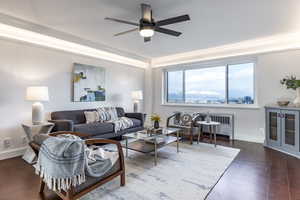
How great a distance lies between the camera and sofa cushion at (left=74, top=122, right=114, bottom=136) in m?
3.46

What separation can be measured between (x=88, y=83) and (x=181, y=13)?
295 cm

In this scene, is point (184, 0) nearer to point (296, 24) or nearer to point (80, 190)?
point (296, 24)

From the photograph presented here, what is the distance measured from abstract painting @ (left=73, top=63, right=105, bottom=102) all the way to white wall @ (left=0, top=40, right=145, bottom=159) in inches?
5.0

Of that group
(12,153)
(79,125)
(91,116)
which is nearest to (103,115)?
(91,116)

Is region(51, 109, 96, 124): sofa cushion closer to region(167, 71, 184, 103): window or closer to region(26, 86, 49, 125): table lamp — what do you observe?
region(26, 86, 49, 125): table lamp

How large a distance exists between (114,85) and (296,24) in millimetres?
4566

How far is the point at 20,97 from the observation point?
3.38 m

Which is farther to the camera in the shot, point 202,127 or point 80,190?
point 202,127

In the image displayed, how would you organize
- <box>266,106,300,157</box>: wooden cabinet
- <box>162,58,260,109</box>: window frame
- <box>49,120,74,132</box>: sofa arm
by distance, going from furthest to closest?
<box>162,58,260,109</box>: window frame
<box>266,106,300,157</box>: wooden cabinet
<box>49,120,74,132</box>: sofa arm

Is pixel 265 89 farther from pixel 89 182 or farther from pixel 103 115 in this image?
pixel 89 182

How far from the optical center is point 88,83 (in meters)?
Answer: 4.53

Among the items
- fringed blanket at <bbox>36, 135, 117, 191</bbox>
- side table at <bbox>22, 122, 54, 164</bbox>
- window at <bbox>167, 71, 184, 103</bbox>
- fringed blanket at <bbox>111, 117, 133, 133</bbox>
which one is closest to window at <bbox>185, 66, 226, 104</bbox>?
window at <bbox>167, 71, 184, 103</bbox>

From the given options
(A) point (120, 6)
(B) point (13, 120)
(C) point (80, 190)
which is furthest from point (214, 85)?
(B) point (13, 120)

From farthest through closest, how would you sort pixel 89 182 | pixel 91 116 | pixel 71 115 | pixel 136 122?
pixel 136 122 < pixel 91 116 < pixel 71 115 < pixel 89 182
